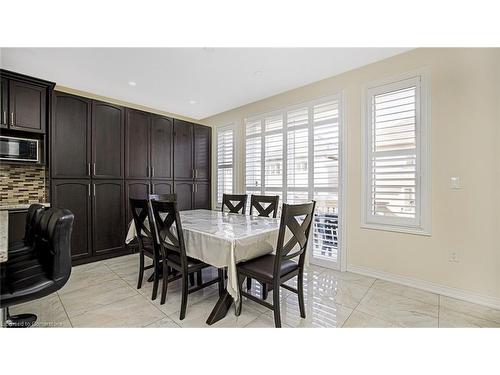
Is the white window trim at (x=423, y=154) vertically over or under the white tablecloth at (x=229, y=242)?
over

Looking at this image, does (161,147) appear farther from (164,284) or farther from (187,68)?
(164,284)

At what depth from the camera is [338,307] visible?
2.07 metres

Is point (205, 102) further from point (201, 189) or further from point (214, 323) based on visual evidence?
point (214, 323)

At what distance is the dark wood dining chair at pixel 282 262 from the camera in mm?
1646

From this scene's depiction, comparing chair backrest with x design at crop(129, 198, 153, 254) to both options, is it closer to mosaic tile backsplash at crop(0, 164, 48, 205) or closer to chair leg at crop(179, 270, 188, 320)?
chair leg at crop(179, 270, 188, 320)

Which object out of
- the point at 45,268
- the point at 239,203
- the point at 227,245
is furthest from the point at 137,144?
the point at 227,245

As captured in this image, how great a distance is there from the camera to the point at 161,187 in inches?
159

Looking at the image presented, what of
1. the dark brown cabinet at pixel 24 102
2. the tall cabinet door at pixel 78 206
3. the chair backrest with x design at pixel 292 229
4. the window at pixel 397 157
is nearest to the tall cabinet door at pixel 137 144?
the tall cabinet door at pixel 78 206

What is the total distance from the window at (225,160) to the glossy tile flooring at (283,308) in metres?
2.41

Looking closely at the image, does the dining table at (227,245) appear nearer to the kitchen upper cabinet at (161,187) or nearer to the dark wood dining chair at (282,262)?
the dark wood dining chair at (282,262)

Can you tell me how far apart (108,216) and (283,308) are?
2845mm
